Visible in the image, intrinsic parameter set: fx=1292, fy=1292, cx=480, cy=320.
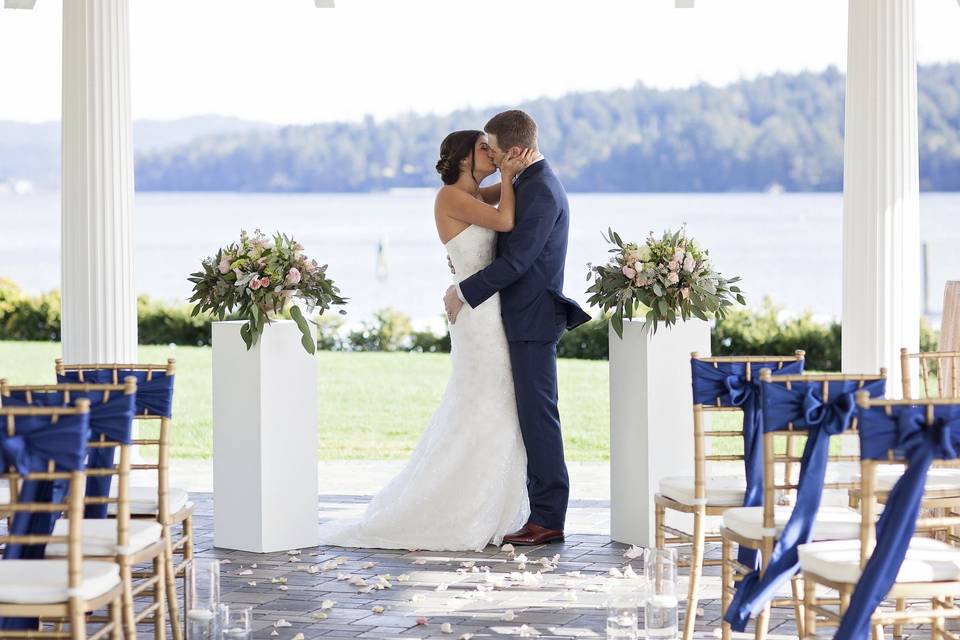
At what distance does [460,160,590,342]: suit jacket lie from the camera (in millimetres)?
5988

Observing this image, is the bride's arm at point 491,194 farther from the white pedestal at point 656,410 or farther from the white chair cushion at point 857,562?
the white chair cushion at point 857,562

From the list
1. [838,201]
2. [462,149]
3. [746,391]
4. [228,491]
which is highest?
[838,201]

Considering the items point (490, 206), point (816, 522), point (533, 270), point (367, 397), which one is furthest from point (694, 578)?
point (367, 397)

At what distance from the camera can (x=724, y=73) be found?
130 ft

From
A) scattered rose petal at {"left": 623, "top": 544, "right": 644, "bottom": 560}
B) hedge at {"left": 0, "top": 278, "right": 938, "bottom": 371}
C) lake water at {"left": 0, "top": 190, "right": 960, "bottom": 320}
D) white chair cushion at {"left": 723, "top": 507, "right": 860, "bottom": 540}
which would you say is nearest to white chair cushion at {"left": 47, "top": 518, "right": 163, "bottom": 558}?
white chair cushion at {"left": 723, "top": 507, "right": 860, "bottom": 540}

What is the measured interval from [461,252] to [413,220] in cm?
3666

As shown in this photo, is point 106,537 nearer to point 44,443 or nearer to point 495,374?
point 44,443

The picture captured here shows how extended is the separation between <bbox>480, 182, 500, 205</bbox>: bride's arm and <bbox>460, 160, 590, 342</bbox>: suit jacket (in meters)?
0.39

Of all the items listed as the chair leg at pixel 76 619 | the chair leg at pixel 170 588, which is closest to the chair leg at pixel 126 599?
the chair leg at pixel 76 619

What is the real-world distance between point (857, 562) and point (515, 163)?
3.07m

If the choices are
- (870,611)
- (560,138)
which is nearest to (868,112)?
(870,611)

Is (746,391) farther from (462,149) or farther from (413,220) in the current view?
(413,220)

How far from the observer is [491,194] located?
648cm

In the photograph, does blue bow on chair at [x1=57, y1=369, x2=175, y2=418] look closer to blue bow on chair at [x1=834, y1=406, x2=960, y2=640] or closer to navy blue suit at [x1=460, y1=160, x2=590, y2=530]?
navy blue suit at [x1=460, y1=160, x2=590, y2=530]
